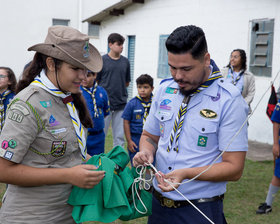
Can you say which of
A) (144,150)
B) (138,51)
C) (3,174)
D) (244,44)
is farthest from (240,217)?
(138,51)

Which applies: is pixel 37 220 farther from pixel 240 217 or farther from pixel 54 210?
pixel 240 217

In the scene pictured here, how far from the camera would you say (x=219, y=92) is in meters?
2.62

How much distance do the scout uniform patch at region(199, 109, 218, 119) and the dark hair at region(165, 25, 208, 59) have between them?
35cm

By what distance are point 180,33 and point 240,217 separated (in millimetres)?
3680

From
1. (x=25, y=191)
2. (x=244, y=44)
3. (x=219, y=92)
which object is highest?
(x=244, y=44)

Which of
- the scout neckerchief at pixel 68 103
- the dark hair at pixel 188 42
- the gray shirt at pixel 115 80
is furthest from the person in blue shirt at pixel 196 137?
the gray shirt at pixel 115 80

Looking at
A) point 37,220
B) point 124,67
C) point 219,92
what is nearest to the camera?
point 37,220

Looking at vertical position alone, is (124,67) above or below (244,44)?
below

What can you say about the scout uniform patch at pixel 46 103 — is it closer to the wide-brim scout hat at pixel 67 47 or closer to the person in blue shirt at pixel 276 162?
the wide-brim scout hat at pixel 67 47

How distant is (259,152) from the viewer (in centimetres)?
959

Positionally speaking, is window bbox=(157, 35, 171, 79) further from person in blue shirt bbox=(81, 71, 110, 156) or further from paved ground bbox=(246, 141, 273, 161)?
person in blue shirt bbox=(81, 71, 110, 156)

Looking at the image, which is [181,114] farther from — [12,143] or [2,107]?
[2,107]

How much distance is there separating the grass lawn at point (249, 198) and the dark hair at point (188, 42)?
2.98 meters

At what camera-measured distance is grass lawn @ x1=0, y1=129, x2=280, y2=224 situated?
5.44 meters
